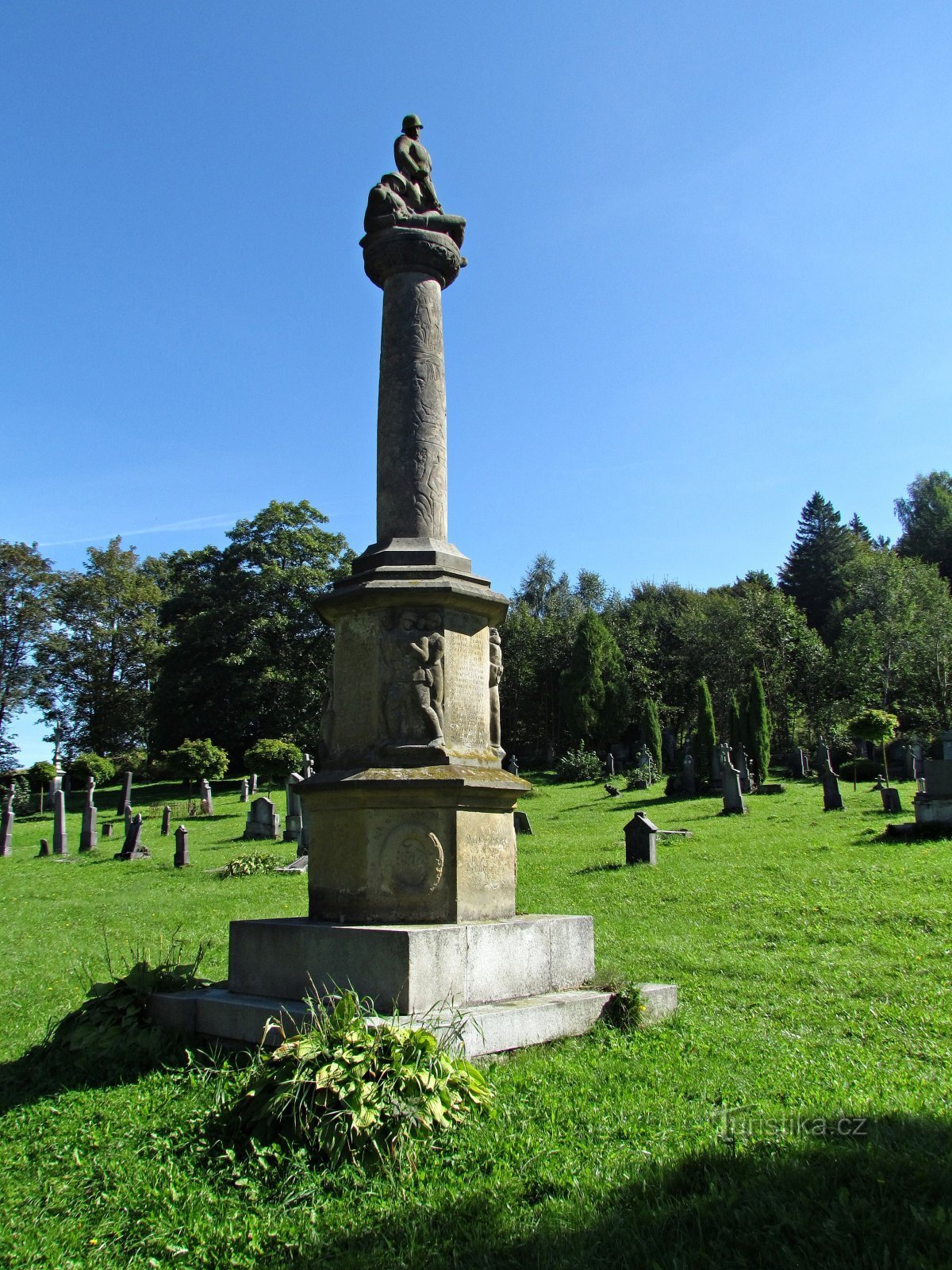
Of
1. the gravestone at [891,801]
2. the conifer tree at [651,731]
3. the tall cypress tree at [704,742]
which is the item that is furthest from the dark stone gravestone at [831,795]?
the conifer tree at [651,731]

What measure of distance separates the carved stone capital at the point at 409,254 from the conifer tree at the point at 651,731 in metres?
37.6

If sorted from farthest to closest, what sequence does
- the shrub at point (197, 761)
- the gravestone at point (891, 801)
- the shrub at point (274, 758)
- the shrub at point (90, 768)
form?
the shrub at point (90, 768) → the shrub at point (197, 761) → the shrub at point (274, 758) → the gravestone at point (891, 801)

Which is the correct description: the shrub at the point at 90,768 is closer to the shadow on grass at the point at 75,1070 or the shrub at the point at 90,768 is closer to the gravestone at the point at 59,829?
the gravestone at the point at 59,829

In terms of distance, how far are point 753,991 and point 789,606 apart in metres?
48.6

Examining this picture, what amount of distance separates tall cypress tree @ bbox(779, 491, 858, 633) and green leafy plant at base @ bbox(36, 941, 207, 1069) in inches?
2351

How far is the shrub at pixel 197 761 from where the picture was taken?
3381 cm

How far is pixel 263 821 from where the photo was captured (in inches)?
929

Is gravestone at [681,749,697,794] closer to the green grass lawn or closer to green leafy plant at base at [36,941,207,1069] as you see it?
the green grass lawn

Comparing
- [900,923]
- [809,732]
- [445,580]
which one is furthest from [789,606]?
[445,580]

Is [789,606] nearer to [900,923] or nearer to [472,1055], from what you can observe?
[900,923]

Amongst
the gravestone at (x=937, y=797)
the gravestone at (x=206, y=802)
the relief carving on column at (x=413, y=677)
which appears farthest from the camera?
the gravestone at (x=206, y=802)

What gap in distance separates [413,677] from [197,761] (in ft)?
97.5

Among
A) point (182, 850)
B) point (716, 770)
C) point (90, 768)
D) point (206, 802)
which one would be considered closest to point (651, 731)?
point (716, 770)

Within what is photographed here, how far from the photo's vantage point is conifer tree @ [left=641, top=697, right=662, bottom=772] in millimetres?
43656
